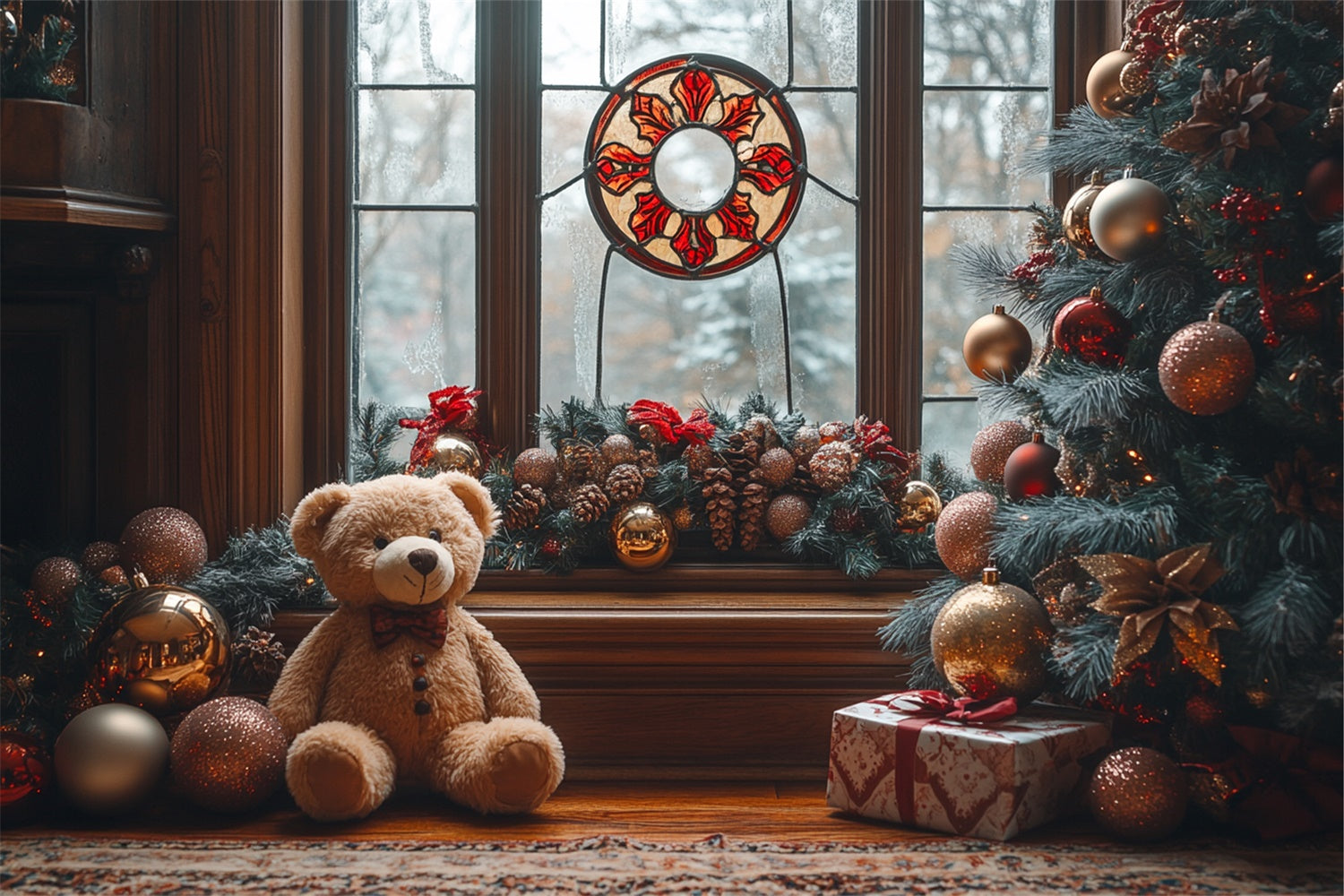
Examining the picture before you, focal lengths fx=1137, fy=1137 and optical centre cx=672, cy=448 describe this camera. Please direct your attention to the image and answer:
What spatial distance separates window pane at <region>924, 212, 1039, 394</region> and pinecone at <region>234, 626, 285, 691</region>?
1.30 metres

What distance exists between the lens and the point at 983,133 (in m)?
2.24

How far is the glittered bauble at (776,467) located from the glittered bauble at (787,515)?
0.12 ft

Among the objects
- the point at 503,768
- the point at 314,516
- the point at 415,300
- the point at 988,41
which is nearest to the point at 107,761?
the point at 314,516

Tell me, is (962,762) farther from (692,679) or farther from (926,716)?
(692,679)

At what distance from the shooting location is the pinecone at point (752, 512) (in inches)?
80.8

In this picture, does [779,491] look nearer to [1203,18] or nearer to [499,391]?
[499,391]

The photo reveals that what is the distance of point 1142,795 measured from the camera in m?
1.49

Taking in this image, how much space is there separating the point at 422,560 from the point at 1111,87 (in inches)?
50.2

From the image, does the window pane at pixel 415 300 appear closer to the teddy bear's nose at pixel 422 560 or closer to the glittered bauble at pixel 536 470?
the glittered bauble at pixel 536 470

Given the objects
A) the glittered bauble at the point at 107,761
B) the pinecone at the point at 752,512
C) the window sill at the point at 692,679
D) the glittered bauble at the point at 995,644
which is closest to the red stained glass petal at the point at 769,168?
the pinecone at the point at 752,512

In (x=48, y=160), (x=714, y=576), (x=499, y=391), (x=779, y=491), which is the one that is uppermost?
(x=48, y=160)

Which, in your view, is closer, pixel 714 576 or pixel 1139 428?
pixel 1139 428

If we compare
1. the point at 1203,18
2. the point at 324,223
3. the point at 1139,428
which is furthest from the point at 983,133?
the point at 324,223

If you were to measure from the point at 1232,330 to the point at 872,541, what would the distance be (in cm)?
76
